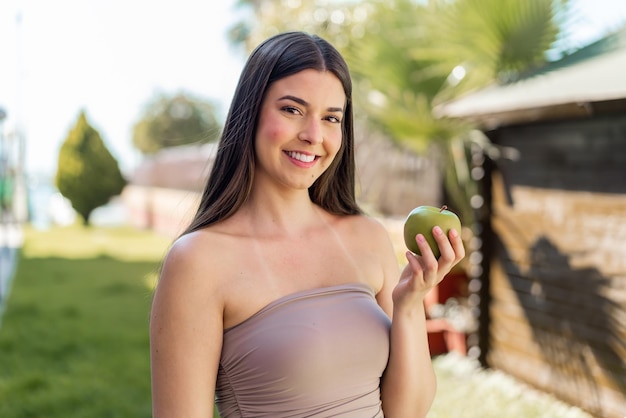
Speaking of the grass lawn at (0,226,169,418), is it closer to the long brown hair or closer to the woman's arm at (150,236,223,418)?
the long brown hair

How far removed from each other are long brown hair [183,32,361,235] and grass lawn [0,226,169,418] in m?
0.41

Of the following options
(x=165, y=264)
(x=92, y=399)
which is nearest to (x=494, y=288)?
(x=92, y=399)

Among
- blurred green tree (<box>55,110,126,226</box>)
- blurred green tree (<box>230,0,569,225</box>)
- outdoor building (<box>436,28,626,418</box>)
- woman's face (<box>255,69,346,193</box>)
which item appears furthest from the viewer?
blurred green tree (<box>55,110,126,226</box>)

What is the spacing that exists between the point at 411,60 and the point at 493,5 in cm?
103

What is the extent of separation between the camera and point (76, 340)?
6.85 meters

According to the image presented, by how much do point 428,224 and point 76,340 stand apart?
19.2 ft

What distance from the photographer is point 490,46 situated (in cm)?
618

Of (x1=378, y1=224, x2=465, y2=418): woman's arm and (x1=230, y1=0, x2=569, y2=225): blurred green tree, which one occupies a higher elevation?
(x1=230, y1=0, x2=569, y2=225): blurred green tree

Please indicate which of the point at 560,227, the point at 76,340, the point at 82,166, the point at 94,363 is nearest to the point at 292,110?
the point at 560,227

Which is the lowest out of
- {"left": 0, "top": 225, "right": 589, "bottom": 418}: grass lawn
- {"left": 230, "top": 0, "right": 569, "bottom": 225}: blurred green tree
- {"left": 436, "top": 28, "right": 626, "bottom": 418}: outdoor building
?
{"left": 0, "top": 225, "right": 589, "bottom": 418}: grass lawn

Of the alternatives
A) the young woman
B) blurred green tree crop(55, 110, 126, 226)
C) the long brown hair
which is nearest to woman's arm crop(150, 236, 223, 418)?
the young woman

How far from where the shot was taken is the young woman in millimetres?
1530

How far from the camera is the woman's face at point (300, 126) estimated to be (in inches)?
63.7

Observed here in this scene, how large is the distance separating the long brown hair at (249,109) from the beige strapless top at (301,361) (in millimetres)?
301
